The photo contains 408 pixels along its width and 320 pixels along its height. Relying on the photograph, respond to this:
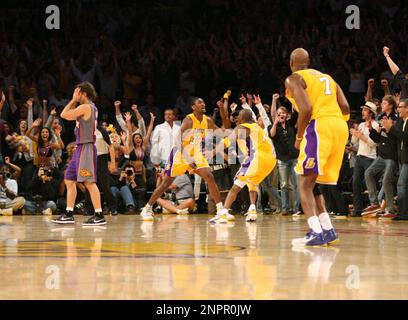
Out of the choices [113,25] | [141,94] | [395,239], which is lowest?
[395,239]

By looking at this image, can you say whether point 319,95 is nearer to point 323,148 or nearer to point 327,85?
point 327,85

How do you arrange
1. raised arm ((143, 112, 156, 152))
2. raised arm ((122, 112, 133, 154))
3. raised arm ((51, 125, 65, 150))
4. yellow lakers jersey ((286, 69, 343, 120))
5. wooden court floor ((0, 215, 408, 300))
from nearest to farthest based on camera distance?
wooden court floor ((0, 215, 408, 300)) < yellow lakers jersey ((286, 69, 343, 120)) < raised arm ((51, 125, 65, 150)) < raised arm ((122, 112, 133, 154)) < raised arm ((143, 112, 156, 152))

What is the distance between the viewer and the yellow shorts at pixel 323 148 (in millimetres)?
7695

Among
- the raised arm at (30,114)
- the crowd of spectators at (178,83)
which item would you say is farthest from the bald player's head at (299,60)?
the raised arm at (30,114)

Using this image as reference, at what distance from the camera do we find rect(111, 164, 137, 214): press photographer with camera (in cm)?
1538

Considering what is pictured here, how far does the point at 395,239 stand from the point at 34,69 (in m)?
12.1

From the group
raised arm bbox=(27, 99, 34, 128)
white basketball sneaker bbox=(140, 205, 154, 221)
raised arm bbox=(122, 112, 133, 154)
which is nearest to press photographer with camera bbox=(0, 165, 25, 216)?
raised arm bbox=(27, 99, 34, 128)

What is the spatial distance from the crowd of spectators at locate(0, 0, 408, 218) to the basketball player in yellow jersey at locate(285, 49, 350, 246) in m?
Result: 5.18

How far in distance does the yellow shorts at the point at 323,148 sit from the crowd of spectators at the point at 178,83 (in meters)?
5.21

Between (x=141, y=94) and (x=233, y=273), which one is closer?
(x=233, y=273)

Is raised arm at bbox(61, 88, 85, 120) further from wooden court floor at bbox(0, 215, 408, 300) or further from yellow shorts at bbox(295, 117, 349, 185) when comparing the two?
yellow shorts at bbox(295, 117, 349, 185)

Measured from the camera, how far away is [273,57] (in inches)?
738

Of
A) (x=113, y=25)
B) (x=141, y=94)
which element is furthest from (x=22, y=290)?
(x=113, y=25)
